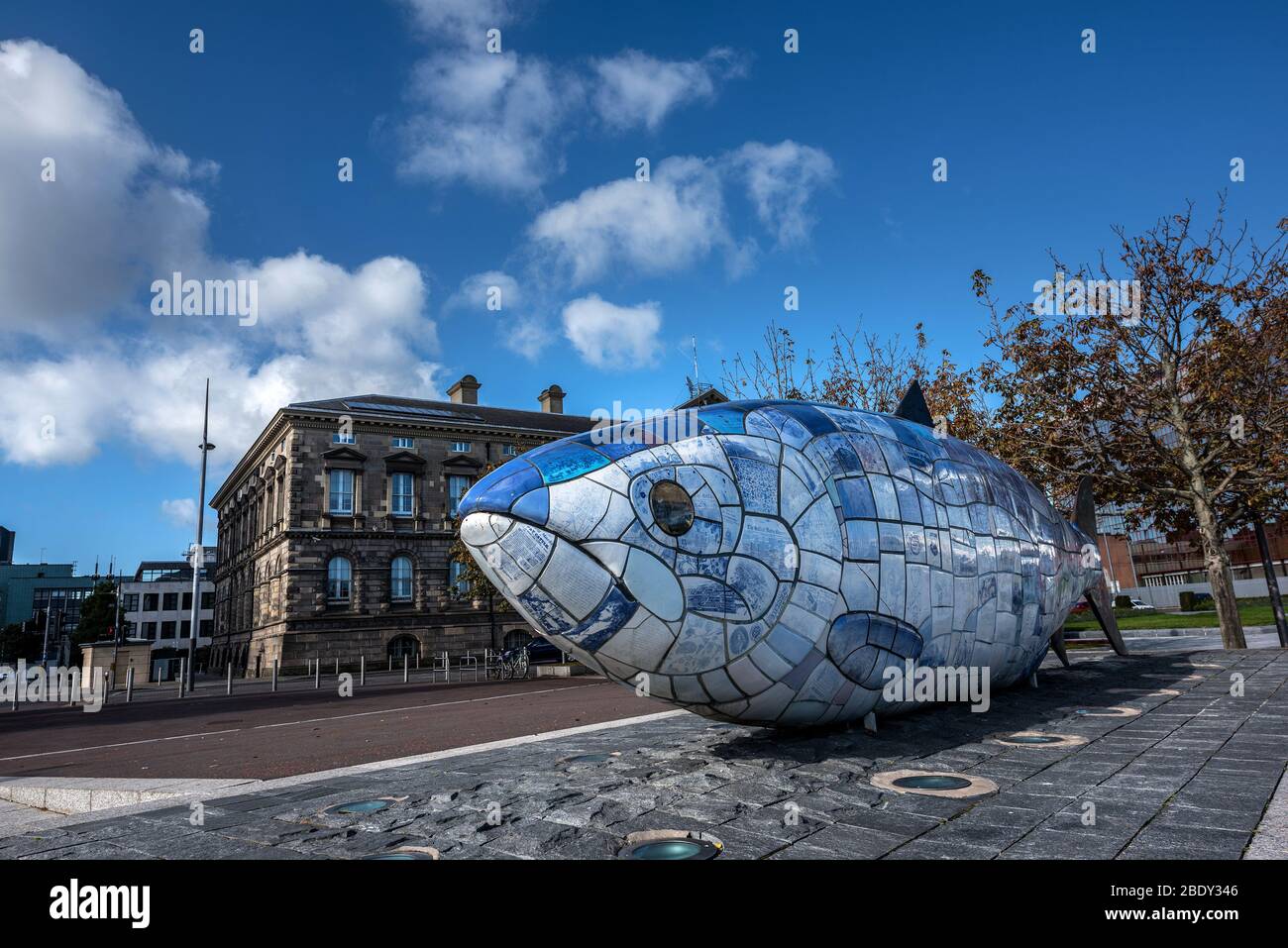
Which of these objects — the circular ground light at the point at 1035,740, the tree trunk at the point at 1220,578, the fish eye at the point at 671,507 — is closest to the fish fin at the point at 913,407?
the circular ground light at the point at 1035,740

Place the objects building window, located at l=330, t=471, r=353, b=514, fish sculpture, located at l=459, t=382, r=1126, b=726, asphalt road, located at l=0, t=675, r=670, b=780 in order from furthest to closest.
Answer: building window, located at l=330, t=471, r=353, b=514 < asphalt road, located at l=0, t=675, r=670, b=780 < fish sculpture, located at l=459, t=382, r=1126, b=726

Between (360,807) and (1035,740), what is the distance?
226 inches

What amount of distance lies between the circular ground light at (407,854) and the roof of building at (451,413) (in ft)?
127

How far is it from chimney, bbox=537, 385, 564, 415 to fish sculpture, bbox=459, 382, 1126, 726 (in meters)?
46.7

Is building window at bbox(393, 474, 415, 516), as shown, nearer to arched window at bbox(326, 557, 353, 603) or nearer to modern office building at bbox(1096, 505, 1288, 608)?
arched window at bbox(326, 557, 353, 603)

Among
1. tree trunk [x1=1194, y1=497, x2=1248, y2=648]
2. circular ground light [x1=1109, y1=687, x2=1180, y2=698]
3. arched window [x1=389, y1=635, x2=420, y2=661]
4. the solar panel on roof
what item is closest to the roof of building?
the solar panel on roof

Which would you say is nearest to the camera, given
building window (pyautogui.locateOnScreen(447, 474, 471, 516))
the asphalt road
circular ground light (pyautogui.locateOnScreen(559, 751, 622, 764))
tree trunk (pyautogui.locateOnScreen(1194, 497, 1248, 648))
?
circular ground light (pyautogui.locateOnScreen(559, 751, 622, 764))

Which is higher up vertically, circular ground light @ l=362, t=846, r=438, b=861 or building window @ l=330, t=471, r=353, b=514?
building window @ l=330, t=471, r=353, b=514

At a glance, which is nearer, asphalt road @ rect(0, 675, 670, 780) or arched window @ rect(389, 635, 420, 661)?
asphalt road @ rect(0, 675, 670, 780)

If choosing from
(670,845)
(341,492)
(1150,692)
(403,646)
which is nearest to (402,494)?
(341,492)

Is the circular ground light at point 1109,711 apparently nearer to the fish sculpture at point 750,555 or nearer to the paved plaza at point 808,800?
the paved plaza at point 808,800

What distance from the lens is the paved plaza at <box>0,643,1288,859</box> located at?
4.19 metres

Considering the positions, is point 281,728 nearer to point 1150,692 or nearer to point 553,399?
Result: point 1150,692

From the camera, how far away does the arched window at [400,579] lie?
4125 centimetres
